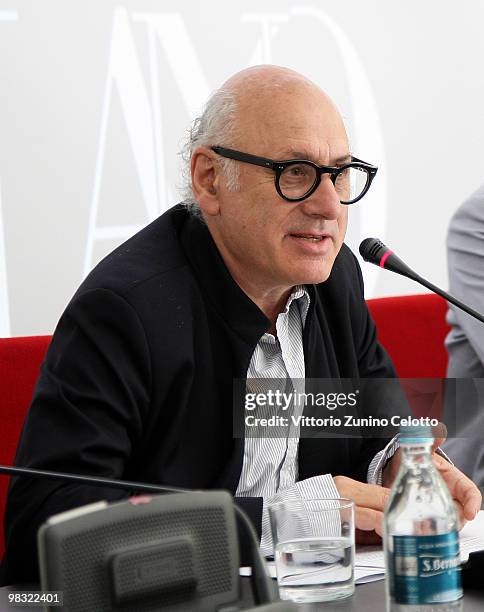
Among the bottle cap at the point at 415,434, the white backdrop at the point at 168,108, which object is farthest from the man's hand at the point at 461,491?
the white backdrop at the point at 168,108

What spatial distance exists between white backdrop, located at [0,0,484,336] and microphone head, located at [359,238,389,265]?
1089 mm

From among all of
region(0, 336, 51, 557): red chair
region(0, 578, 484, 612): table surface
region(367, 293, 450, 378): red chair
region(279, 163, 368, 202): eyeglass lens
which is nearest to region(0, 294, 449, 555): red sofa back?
region(367, 293, 450, 378): red chair

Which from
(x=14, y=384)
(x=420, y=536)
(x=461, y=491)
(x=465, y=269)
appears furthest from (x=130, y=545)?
(x=465, y=269)

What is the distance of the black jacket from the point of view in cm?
132

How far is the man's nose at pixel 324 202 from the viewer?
1520 millimetres

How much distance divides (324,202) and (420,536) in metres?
0.75

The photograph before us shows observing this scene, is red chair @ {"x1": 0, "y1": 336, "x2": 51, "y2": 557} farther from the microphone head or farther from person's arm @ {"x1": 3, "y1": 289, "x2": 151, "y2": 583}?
the microphone head

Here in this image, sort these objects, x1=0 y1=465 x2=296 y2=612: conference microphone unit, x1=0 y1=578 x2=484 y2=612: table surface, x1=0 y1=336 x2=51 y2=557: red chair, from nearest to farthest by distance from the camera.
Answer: x1=0 y1=465 x2=296 y2=612: conference microphone unit < x1=0 y1=578 x2=484 y2=612: table surface < x1=0 y1=336 x2=51 y2=557: red chair

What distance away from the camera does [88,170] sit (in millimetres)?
2393

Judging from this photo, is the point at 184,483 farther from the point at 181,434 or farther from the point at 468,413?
the point at 468,413

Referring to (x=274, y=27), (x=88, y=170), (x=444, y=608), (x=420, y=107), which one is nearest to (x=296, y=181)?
(x=444, y=608)

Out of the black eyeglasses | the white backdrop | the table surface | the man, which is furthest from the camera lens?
the white backdrop

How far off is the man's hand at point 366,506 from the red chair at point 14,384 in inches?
26.3

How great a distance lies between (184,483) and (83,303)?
11.9 inches
